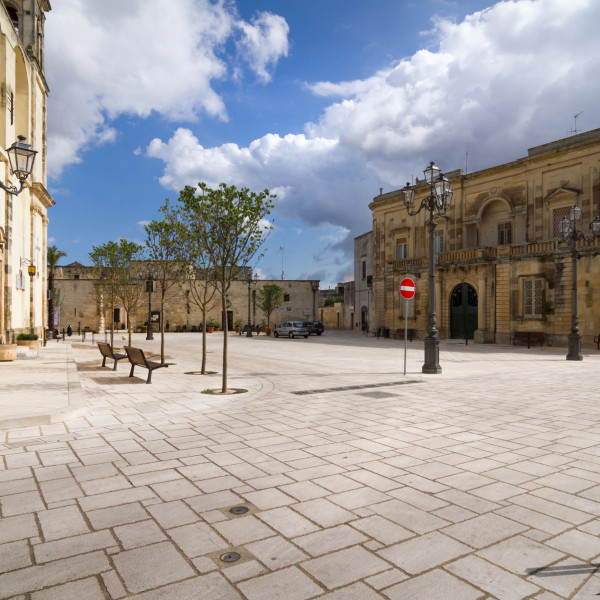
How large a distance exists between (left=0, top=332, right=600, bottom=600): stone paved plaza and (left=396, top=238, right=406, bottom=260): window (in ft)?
95.6

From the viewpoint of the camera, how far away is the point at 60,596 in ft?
8.77

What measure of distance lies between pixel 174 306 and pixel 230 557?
5033 cm

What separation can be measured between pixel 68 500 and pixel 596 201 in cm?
2882

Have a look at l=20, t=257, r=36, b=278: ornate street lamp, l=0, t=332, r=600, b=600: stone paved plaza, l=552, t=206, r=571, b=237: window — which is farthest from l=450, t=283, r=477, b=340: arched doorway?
l=20, t=257, r=36, b=278: ornate street lamp

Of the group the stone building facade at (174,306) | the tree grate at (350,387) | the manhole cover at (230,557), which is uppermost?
the stone building facade at (174,306)

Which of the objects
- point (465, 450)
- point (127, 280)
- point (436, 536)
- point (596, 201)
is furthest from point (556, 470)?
point (596, 201)

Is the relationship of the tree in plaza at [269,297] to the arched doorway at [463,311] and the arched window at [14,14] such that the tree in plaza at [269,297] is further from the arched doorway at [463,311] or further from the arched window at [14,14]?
the arched window at [14,14]

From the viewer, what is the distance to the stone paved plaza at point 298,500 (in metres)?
2.86

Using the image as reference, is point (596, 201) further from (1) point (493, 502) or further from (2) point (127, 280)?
(1) point (493, 502)

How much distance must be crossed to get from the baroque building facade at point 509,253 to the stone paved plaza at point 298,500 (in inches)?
718

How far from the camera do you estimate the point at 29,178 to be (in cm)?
2166

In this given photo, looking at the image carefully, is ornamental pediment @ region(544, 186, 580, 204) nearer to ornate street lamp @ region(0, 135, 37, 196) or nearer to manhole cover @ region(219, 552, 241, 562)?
ornate street lamp @ region(0, 135, 37, 196)

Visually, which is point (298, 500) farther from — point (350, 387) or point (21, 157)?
point (21, 157)

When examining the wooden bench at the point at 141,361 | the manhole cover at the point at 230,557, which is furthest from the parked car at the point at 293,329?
the manhole cover at the point at 230,557
